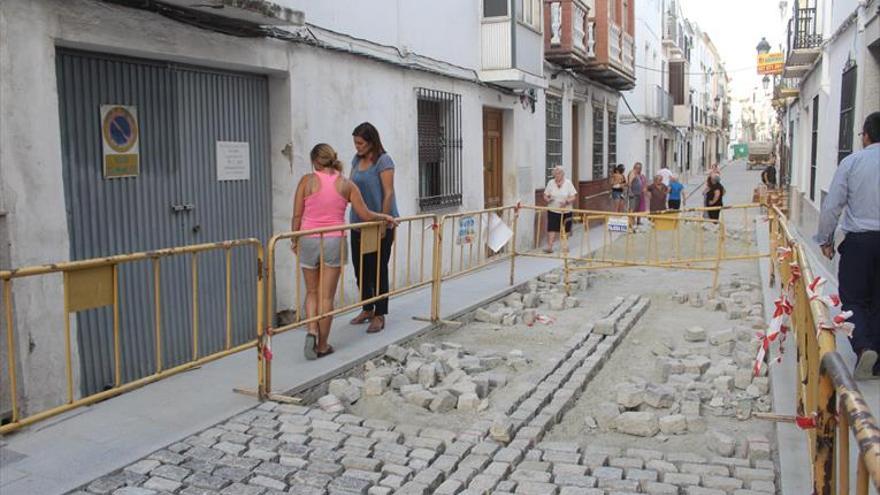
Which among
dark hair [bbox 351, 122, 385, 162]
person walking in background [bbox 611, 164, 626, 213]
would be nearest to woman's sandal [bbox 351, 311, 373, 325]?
dark hair [bbox 351, 122, 385, 162]

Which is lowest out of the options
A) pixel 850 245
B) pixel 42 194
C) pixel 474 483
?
pixel 474 483

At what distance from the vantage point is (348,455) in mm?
4395

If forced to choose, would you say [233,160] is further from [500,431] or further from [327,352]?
[500,431]

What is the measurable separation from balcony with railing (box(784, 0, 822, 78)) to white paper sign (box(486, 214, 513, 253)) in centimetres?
842

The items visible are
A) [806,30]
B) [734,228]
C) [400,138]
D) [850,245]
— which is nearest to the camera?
[850,245]

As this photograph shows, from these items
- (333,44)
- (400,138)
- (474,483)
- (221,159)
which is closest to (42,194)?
(221,159)

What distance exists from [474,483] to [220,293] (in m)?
3.58

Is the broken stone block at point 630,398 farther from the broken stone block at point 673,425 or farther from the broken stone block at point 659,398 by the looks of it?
the broken stone block at point 673,425

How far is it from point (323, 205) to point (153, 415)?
2.07m

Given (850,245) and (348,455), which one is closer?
(348,455)

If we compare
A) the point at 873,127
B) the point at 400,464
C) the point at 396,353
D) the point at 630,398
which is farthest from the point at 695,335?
the point at 400,464

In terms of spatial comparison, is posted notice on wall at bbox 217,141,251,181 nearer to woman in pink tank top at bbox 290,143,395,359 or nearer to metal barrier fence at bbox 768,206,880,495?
woman in pink tank top at bbox 290,143,395,359

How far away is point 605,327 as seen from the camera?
7637 millimetres

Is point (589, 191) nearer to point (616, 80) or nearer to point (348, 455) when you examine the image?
point (616, 80)
